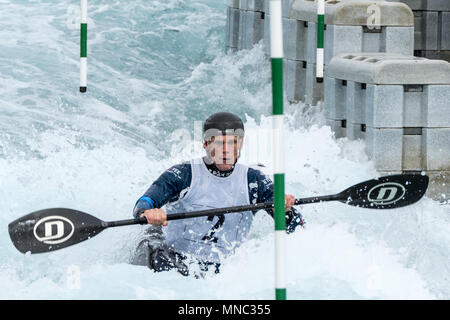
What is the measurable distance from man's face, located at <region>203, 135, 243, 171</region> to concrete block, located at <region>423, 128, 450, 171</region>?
2.66 metres

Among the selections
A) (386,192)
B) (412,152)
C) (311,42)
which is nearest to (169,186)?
(386,192)

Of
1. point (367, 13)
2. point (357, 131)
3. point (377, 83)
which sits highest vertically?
point (367, 13)

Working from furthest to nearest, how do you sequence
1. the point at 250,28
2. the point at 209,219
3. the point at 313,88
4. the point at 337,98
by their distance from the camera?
the point at 250,28 → the point at 313,88 → the point at 337,98 → the point at 209,219

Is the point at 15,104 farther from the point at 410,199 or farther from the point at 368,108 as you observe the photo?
the point at 410,199

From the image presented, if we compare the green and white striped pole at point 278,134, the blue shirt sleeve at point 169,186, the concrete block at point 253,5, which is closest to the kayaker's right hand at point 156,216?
the blue shirt sleeve at point 169,186

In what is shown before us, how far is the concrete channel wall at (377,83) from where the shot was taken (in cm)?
837

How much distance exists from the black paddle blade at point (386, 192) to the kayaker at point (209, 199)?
1.23ft

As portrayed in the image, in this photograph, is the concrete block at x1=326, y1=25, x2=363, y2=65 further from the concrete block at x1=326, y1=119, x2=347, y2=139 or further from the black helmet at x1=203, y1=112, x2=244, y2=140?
the black helmet at x1=203, y1=112, x2=244, y2=140

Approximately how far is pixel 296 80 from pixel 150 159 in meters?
1.56

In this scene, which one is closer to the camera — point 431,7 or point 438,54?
point 431,7

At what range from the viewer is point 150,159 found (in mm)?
10172

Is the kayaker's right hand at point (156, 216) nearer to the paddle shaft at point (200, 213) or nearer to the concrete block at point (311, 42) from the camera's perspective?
the paddle shaft at point (200, 213)

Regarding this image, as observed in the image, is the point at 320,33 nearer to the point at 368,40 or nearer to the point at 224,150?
the point at 368,40

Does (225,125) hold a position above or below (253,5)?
below
